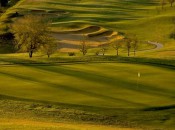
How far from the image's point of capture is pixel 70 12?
445ft

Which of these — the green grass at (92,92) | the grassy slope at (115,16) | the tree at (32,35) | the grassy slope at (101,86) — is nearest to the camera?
the green grass at (92,92)

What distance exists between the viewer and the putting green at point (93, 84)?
37969mm

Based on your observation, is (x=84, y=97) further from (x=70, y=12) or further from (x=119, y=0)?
(x=119, y=0)

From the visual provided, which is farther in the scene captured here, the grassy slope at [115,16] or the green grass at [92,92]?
the grassy slope at [115,16]

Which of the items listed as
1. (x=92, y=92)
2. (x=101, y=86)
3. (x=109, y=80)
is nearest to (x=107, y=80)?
(x=109, y=80)

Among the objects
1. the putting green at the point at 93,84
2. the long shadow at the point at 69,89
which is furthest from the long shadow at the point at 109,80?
the long shadow at the point at 69,89

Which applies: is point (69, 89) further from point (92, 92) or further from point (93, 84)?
point (93, 84)

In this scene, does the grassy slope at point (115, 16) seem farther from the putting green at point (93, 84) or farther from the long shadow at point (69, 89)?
the long shadow at point (69, 89)

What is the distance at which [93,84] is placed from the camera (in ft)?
140

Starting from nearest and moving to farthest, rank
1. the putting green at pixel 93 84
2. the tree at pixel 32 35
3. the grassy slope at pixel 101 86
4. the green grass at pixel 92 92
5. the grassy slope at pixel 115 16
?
the green grass at pixel 92 92, the grassy slope at pixel 101 86, the putting green at pixel 93 84, the tree at pixel 32 35, the grassy slope at pixel 115 16

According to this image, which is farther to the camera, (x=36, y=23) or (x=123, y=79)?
(x=36, y=23)

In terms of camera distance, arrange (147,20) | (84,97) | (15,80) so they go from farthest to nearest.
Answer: (147,20) < (15,80) < (84,97)

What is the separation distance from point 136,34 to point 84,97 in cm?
7172

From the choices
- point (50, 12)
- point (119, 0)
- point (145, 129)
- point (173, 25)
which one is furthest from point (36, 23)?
point (119, 0)
